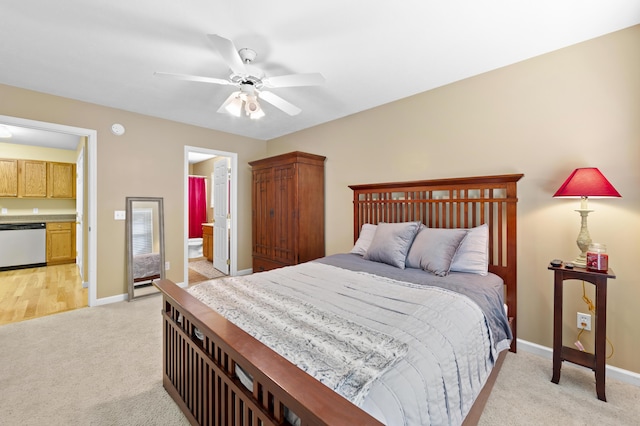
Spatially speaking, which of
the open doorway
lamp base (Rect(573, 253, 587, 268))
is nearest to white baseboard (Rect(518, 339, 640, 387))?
lamp base (Rect(573, 253, 587, 268))

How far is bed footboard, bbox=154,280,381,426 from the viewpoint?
2.53 feet

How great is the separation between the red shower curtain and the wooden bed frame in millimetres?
5390

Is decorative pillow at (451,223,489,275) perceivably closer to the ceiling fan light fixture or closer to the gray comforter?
the gray comforter

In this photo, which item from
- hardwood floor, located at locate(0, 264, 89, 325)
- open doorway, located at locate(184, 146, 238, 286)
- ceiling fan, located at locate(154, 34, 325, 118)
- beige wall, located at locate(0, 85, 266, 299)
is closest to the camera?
ceiling fan, located at locate(154, 34, 325, 118)

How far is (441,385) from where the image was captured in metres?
1.10

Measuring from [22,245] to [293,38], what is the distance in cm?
654

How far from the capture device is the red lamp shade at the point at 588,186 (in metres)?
1.85

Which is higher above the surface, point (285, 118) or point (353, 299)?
point (285, 118)

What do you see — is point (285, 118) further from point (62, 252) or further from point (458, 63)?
point (62, 252)

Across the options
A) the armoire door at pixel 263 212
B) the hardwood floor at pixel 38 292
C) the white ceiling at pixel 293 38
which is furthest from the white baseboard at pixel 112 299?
the white ceiling at pixel 293 38

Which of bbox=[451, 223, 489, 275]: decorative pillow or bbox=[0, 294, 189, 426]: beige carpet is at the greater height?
bbox=[451, 223, 489, 275]: decorative pillow

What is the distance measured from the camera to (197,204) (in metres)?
7.41

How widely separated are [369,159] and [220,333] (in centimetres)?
287

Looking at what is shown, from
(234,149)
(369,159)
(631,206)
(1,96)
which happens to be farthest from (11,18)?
(631,206)
